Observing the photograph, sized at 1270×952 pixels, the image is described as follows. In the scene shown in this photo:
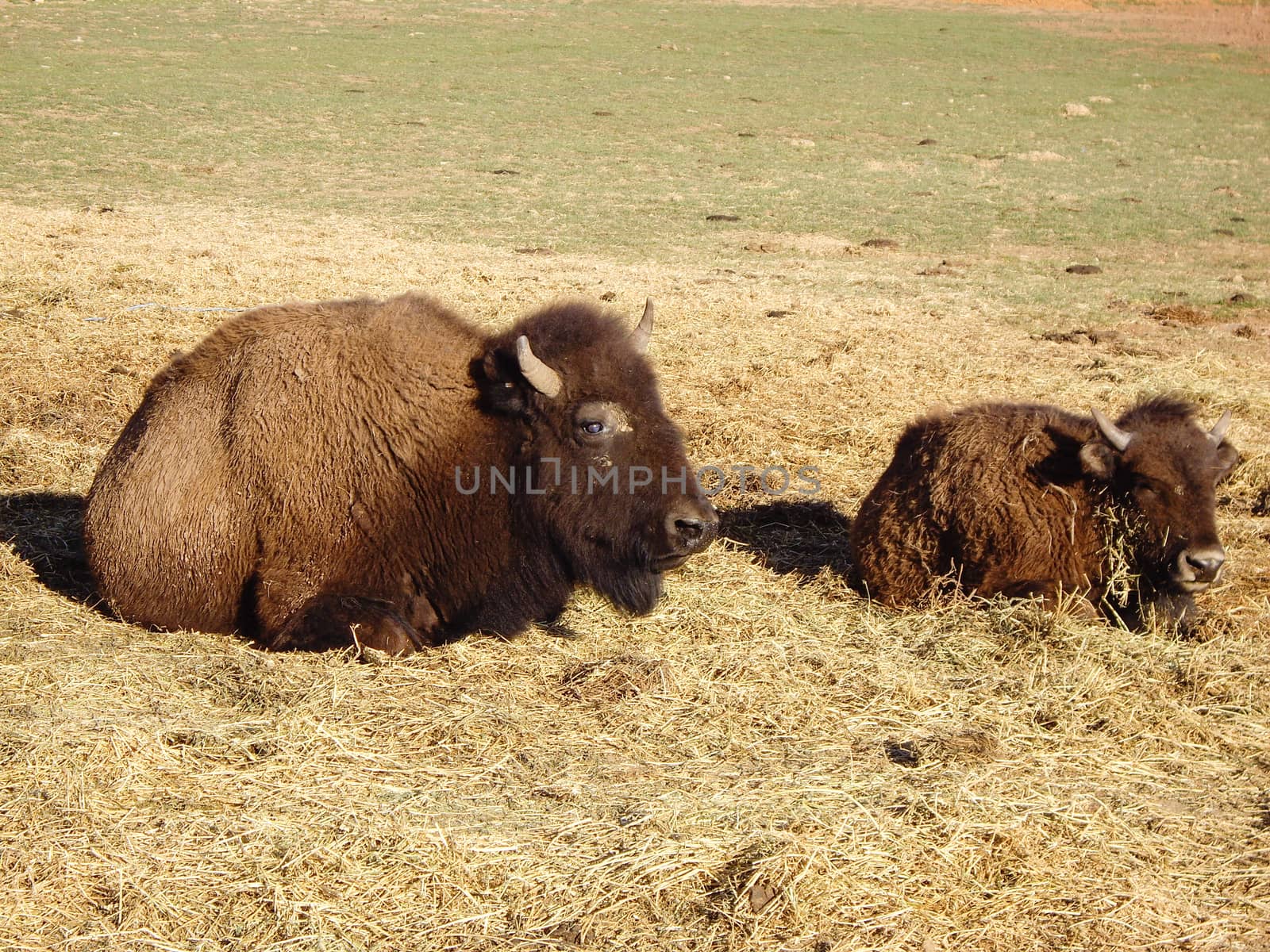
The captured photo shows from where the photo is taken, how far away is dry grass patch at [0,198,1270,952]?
3.58 meters

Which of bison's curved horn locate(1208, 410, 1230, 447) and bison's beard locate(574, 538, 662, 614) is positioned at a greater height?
bison's curved horn locate(1208, 410, 1230, 447)

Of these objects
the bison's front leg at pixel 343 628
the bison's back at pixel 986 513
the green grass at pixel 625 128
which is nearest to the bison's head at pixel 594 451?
the bison's front leg at pixel 343 628

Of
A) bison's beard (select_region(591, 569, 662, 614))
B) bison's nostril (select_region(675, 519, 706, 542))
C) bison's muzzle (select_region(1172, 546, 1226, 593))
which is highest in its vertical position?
bison's nostril (select_region(675, 519, 706, 542))

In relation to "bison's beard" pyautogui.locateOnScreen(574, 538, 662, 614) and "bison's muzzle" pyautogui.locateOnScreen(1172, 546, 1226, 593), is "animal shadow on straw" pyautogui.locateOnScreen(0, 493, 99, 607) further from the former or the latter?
"bison's muzzle" pyautogui.locateOnScreen(1172, 546, 1226, 593)

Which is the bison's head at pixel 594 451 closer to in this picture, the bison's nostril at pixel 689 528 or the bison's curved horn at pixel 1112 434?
the bison's nostril at pixel 689 528

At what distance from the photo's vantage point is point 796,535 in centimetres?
718

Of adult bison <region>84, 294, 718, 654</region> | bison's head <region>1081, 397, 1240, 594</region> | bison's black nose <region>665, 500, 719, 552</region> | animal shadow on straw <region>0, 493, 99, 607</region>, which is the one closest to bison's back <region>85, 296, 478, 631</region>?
adult bison <region>84, 294, 718, 654</region>

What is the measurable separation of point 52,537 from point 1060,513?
5.41m

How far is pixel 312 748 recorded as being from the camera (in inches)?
173

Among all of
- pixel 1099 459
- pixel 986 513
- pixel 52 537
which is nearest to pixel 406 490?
pixel 52 537

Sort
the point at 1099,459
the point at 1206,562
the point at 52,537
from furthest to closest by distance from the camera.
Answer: the point at 52,537
the point at 1099,459
the point at 1206,562

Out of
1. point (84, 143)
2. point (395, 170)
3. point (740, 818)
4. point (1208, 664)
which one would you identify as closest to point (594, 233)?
point (395, 170)

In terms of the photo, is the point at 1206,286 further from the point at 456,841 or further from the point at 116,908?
the point at 116,908

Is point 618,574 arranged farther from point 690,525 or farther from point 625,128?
point 625,128
